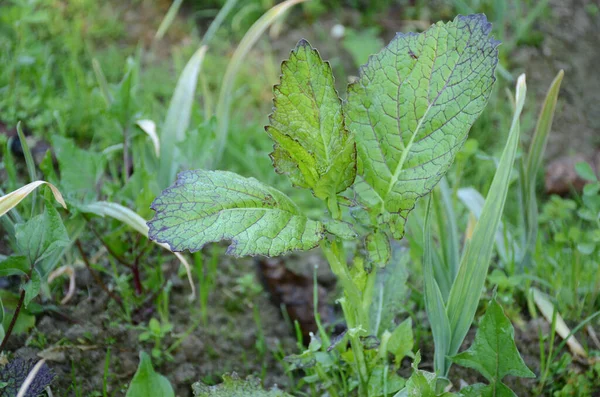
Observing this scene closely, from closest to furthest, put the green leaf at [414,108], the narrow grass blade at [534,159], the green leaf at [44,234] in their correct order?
the green leaf at [414,108], the green leaf at [44,234], the narrow grass blade at [534,159]

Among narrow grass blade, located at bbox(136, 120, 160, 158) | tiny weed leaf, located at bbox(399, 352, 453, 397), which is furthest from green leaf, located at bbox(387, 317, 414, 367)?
narrow grass blade, located at bbox(136, 120, 160, 158)

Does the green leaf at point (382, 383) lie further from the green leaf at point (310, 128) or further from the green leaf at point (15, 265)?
the green leaf at point (15, 265)

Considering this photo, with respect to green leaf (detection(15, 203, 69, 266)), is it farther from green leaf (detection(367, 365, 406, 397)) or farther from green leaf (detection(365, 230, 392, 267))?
green leaf (detection(367, 365, 406, 397))

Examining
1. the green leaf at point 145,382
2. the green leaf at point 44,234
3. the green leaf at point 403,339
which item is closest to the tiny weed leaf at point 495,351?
the green leaf at point 403,339

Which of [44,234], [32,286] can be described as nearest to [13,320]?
[32,286]

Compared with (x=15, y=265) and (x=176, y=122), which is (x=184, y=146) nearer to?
(x=176, y=122)

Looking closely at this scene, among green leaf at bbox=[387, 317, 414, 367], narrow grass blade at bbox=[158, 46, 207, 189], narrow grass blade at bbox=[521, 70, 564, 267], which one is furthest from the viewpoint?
narrow grass blade at bbox=[158, 46, 207, 189]
